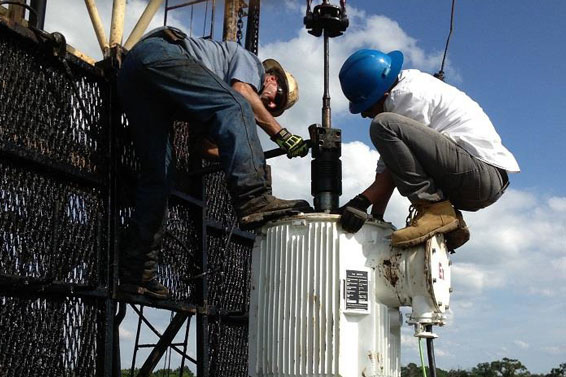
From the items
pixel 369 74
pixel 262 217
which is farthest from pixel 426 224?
pixel 369 74

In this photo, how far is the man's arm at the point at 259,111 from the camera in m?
4.08

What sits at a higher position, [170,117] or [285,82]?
[285,82]

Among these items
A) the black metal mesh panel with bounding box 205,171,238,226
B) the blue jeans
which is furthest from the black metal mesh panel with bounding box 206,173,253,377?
the blue jeans

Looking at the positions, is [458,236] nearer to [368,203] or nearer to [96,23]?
[368,203]

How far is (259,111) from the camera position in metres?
4.08

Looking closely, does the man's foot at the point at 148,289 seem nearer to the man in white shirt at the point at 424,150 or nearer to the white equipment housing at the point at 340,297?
the white equipment housing at the point at 340,297

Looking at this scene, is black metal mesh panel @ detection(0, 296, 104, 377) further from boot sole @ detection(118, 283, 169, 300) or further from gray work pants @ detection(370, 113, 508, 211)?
gray work pants @ detection(370, 113, 508, 211)

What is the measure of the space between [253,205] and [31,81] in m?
1.33

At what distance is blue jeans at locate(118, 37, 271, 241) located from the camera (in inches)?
148

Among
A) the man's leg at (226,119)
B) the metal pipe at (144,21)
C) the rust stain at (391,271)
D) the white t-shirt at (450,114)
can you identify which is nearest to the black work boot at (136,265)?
the man's leg at (226,119)

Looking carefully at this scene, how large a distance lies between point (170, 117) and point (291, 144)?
791 millimetres

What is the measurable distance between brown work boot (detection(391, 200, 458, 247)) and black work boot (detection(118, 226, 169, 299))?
1493 millimetres

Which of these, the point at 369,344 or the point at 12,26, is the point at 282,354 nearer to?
the point at 369,344

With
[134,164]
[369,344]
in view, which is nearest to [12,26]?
[134,164]
